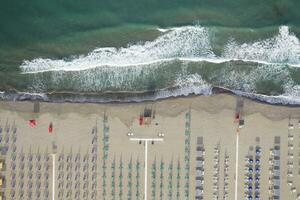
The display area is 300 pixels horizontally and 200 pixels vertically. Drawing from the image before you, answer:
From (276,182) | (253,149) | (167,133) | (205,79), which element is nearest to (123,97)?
(167,133)

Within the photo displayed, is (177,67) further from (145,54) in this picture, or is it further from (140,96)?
(140,96)

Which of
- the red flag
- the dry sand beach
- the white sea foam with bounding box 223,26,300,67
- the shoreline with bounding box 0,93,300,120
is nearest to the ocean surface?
the white sea foam with bounding box 223,26,300,67

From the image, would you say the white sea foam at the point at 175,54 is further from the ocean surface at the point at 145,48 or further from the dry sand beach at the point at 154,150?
the dry sand beach at the point at 154,150

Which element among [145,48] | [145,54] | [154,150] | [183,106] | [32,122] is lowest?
[154,150]

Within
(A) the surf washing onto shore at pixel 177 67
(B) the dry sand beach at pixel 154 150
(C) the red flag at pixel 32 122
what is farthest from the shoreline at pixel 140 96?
(C) the red flag at pixel 32 122

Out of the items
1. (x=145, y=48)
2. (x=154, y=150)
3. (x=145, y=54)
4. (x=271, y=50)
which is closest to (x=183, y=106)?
(x=154, y=150)

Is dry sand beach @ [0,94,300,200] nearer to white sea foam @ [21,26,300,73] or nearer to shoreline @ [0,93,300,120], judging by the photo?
shoreline @ [0,93,300,120]

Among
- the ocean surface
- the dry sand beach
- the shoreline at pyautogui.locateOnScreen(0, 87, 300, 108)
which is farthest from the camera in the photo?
the ocean surface
